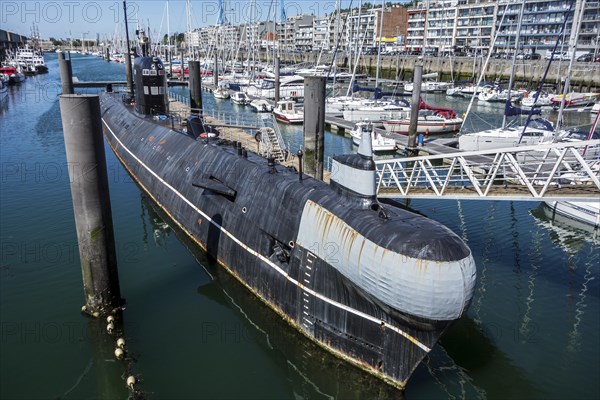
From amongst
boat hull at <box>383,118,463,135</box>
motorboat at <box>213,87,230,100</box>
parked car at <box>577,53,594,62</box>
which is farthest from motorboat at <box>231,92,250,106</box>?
parked car at <box>577,53,594,62</box>

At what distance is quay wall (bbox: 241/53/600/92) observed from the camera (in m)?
77.2

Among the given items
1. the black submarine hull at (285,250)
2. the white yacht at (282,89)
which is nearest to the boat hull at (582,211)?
the black submarine hull at (285,250)

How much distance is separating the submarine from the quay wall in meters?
60.1

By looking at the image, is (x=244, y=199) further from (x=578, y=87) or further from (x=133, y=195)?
(x=578, y=87)

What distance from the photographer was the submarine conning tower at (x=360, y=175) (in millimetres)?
13227

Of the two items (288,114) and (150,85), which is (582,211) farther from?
(288,114)

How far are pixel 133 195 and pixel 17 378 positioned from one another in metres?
17.7

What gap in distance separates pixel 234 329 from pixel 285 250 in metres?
3.42

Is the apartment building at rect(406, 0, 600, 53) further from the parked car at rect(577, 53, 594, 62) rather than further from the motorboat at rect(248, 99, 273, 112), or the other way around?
the motorboat at rect(248, 99, 273, 112)

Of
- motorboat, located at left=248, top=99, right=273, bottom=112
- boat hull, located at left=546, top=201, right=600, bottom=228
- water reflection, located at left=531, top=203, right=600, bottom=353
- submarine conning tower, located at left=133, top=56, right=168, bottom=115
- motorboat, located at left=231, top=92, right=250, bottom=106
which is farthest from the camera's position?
motorboat, located at left=231, top=92, right=250, bottom=106

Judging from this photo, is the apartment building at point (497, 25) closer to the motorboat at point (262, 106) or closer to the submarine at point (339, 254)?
the motorboat at point (262, 106)

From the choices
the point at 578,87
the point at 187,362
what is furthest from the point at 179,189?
the point at 578,87

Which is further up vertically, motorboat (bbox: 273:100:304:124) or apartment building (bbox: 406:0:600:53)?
apartment building (bbox: 406:0:600:53)

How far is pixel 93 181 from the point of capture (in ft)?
46.3
